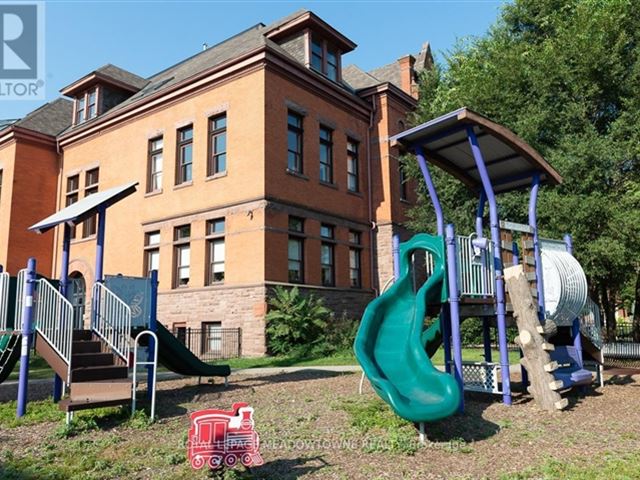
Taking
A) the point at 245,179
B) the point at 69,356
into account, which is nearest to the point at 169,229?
the point at 245,179

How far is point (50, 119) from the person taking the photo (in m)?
29.7

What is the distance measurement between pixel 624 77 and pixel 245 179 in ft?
44.5

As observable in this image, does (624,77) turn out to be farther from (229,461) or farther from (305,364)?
(229,461)

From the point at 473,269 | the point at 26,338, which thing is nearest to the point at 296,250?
the point at 473,269

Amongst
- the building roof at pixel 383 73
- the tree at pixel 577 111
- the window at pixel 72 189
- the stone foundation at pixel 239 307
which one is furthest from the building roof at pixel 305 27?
the window at pixel 72 189

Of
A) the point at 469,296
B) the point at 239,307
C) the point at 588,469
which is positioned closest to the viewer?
the point at 588,469

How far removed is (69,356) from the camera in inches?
317

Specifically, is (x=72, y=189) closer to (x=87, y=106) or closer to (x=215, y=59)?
(x=87, y=106)

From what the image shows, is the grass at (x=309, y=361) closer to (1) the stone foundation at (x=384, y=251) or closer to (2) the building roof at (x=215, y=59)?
(1) the stone foundation at (x=384, y=251)

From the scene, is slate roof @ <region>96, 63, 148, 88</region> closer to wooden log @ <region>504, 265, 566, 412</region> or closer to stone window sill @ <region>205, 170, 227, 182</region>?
stone window sill @ <region>205, 170, 227, 182</region>

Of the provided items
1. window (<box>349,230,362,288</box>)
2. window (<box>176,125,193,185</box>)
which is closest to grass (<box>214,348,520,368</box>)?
window (<box>349,230,362,288</box>)

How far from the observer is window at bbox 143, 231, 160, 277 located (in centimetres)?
2238

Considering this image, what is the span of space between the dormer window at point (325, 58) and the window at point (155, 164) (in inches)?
305

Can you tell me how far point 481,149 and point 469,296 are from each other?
10.1 ft
